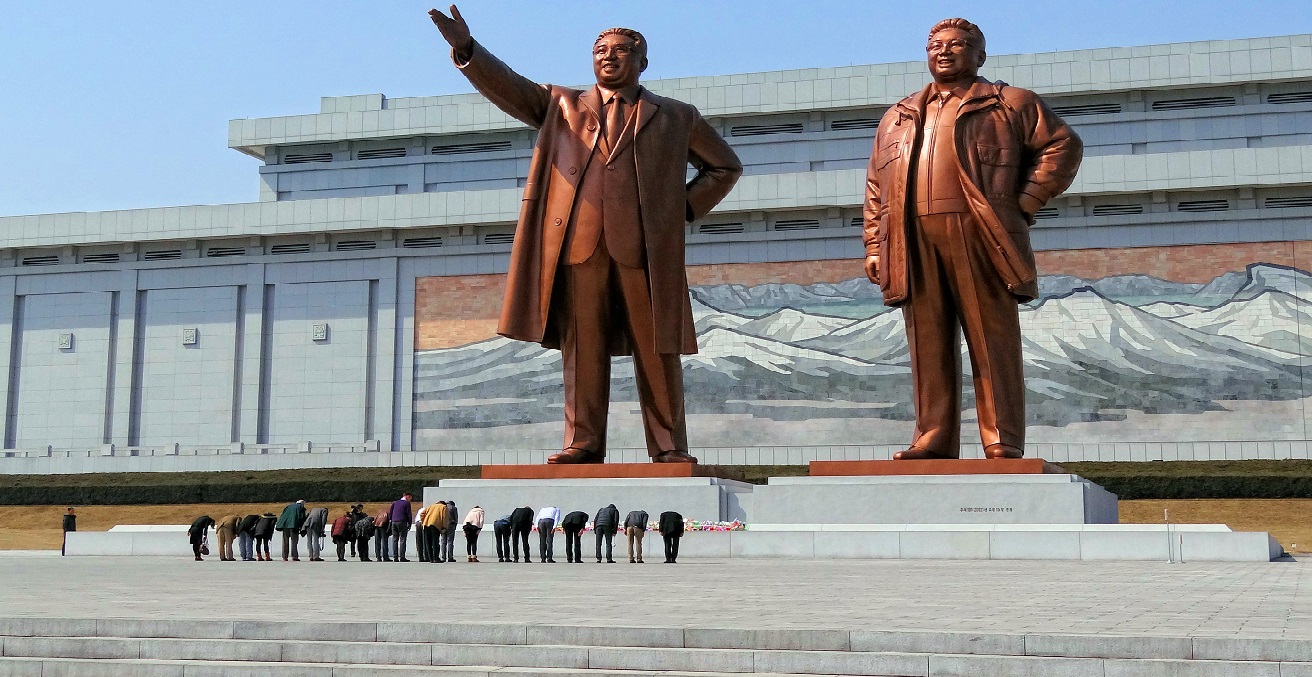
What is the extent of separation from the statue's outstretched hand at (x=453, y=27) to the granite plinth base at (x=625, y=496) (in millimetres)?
4525

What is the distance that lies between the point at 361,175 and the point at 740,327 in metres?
11.4

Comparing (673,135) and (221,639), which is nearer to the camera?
(221,639)

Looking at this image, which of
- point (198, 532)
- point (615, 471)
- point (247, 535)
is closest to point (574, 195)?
point (615, 471)

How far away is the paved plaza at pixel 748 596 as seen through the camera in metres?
6.20

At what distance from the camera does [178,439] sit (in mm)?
34625

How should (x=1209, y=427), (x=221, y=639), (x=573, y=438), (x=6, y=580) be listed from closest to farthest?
(x=221, y=639) → (x=6, y=580) → (x=573, y=438) → (x=1209, y=427)

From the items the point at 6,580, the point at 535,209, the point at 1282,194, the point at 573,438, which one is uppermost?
the point at 1282,194

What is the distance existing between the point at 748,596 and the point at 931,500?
650 centimetres

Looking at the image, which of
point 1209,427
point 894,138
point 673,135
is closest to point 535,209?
point 673,135

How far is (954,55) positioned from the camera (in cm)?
1401

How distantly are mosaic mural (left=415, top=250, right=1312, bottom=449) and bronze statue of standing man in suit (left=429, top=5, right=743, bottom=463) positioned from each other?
53.5ft

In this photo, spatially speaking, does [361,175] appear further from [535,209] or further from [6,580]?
[6,580]

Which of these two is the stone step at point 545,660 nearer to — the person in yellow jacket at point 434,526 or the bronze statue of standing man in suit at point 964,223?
the person in yellow jacket at point 434,526

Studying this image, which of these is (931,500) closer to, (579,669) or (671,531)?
(671,531)
